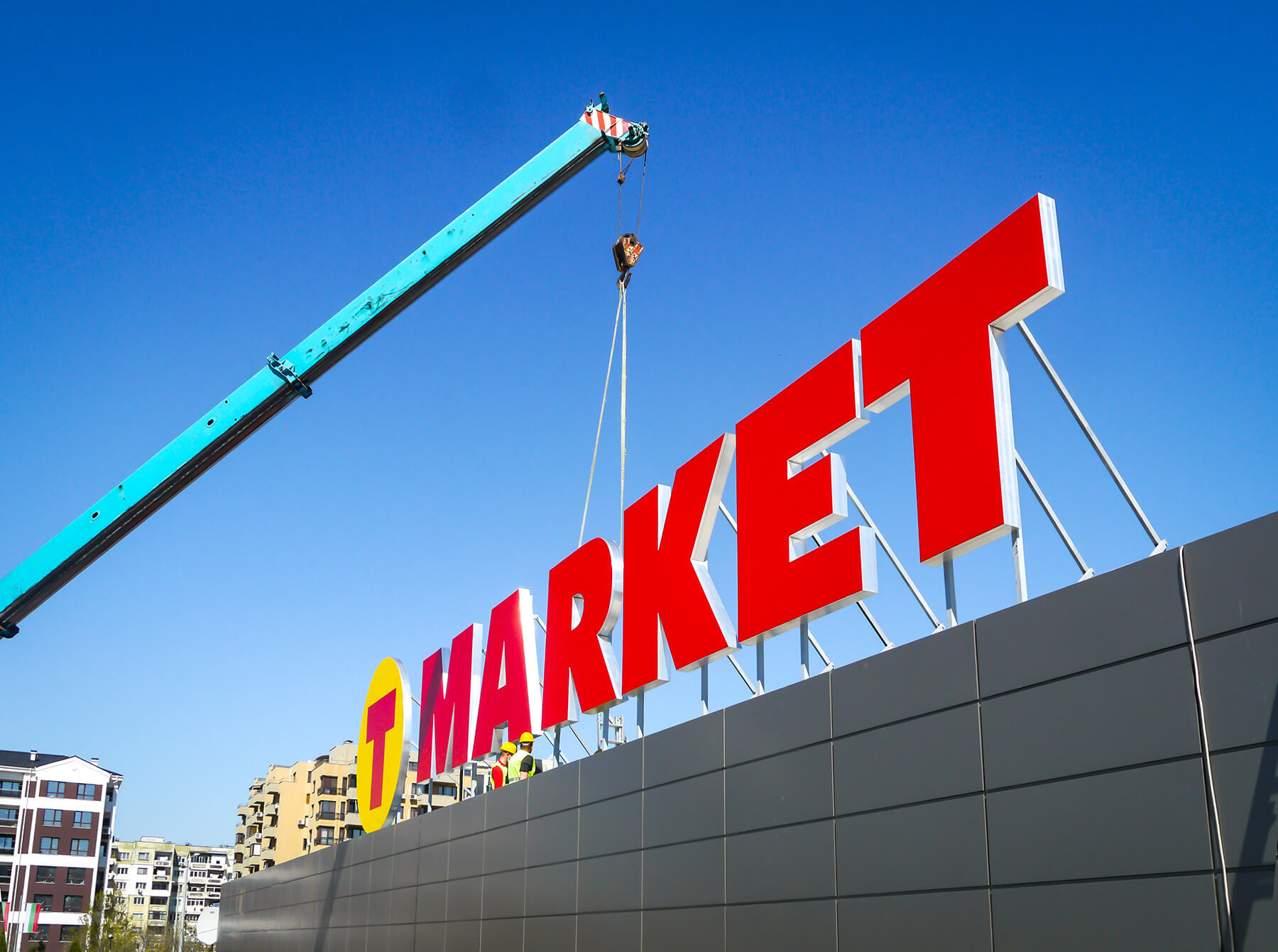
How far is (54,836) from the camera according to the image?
126m

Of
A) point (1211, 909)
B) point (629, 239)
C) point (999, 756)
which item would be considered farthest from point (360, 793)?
point (1211, 909)

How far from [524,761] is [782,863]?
10.2 metres

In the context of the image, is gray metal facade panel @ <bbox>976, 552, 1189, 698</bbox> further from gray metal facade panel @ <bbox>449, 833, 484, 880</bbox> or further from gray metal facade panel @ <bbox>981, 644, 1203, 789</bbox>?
gray metal facade panel @ <bbox>449, 833, 484, 880</bbox>

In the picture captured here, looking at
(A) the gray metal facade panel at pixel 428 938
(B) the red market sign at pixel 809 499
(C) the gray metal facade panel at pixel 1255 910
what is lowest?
(A) the gray metal facade panel at pixel 428 938

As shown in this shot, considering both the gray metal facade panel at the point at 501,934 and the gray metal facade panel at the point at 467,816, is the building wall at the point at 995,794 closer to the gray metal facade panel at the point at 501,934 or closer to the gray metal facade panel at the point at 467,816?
the gray metal facade panel at the point at 501,934

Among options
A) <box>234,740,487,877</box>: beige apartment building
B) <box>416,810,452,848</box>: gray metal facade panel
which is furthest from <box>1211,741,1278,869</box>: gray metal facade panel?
<box>234,740,487,877</box>: beige apartment building

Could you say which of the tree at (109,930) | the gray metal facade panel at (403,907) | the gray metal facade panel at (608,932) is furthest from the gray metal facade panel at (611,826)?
the tree at (109,930)

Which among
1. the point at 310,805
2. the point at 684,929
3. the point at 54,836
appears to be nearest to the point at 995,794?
the point at 684,929

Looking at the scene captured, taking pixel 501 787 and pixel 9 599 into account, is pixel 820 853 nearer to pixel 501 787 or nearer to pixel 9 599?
pixel 501 787

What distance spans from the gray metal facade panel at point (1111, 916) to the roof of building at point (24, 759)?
470ft

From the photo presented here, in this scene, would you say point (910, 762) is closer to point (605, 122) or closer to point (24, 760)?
point (605, 122)

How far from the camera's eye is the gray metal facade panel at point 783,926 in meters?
13.3

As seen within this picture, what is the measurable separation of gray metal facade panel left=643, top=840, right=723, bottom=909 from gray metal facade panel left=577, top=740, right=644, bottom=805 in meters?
1.30

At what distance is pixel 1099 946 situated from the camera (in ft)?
32.7
